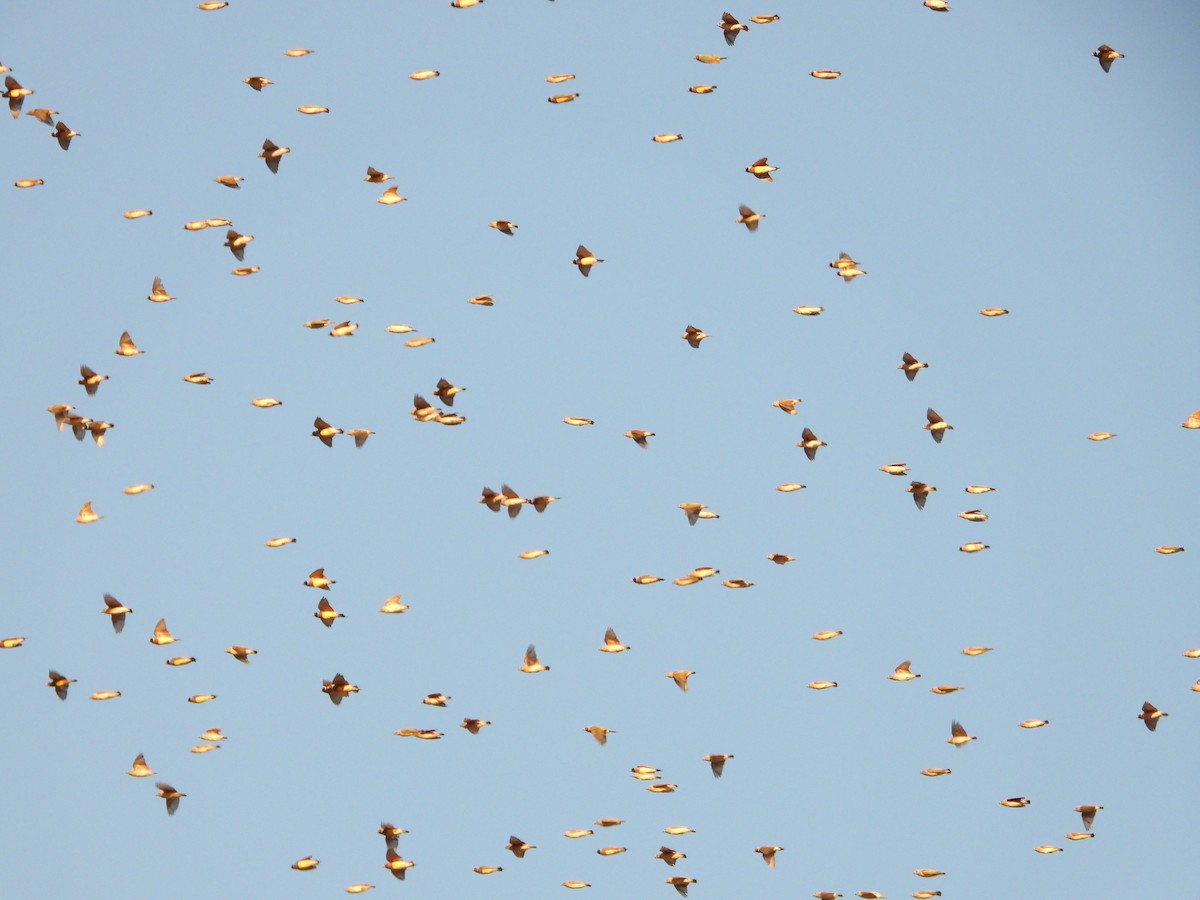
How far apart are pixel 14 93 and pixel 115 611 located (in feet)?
52.5

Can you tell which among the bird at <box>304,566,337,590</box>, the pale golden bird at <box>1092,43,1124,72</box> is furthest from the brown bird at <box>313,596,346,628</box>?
the pale golden bird at <box>1092,43,1124,72</box>

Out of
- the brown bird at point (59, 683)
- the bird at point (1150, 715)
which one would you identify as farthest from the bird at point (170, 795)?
the bird at point (1150, 715)

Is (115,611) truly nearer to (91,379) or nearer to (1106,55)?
(91,379)

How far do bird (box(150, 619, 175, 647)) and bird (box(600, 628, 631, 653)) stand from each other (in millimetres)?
13412

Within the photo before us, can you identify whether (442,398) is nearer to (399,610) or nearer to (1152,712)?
(399,610)

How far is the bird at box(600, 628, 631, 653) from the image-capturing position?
305 feet

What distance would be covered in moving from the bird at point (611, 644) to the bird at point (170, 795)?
1362cm

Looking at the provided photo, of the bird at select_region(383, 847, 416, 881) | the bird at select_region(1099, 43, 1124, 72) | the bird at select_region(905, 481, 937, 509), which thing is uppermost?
the bird at select_region(1099, 43, 1124, 72)

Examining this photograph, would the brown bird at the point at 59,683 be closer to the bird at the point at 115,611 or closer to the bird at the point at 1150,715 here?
the bird at the point at 115,611

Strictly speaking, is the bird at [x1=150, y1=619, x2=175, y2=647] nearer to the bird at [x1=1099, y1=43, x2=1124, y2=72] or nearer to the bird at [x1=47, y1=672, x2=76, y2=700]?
the bird at [x1=47, y1=672, x2=76, y2=700]

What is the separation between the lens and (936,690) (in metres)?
93.2

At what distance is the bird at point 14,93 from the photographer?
91.6 meters

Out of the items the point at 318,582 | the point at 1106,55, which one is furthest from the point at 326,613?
the point at 1106,55

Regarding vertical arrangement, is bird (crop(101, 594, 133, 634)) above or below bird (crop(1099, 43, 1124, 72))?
below
